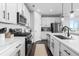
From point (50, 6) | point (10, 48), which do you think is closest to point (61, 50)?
point (10, 48)

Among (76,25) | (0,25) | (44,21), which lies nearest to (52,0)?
(0,25)

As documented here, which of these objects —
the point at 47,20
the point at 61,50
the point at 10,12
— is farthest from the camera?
the point at 47,20

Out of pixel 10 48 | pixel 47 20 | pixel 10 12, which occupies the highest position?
pixel 47 20

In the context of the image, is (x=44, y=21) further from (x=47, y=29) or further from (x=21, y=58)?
(x=21, y=58)

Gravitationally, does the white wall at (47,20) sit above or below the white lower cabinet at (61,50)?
above

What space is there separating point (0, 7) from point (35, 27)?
5.49 m

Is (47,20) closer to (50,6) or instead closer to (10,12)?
(50,6)

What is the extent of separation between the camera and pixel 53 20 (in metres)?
9.40

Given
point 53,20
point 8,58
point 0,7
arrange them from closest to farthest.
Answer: point 8,58 → point 0,7 → point 53,20

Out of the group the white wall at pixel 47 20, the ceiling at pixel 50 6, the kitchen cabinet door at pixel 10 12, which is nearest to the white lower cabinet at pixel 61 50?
the kitchen cabinet door at pixel 10 12

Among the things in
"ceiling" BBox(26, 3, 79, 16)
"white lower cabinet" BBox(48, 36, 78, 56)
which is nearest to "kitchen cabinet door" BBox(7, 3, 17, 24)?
"white lower cabinet" BBox(48, 36, 78, 56)

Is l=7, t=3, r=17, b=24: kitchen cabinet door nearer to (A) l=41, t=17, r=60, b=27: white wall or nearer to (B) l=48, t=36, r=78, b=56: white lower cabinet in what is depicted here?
(B) l=48, t=36, r=78, b=56: white lower cabinet

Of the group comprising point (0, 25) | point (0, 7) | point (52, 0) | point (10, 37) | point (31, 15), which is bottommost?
point (10, 37)

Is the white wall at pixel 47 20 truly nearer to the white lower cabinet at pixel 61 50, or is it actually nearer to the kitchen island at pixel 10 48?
the white lower cabinet at pixel 61 50
